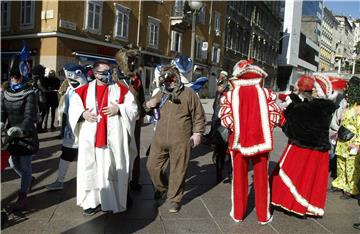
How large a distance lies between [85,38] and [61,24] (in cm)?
184

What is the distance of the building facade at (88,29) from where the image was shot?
22078mm

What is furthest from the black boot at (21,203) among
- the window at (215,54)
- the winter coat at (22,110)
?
the window at (215,54)

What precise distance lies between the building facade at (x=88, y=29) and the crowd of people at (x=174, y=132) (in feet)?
42.4

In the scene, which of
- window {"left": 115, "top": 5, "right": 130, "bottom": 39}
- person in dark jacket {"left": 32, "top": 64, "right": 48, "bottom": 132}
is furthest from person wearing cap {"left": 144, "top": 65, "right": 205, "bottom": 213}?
window {"left": 115, "top": 5, "right": 130, "bottom": 39}

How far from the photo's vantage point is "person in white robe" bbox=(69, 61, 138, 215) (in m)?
4.80

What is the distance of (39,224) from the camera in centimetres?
462

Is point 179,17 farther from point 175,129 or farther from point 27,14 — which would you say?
point 175,129

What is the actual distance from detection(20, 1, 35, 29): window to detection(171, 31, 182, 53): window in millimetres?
12007

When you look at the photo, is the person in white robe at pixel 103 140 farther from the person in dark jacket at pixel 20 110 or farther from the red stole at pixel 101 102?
the person in dark jacket at pixel 20 110

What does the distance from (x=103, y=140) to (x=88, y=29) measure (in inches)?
789

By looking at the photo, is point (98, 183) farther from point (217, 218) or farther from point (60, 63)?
point (60, 63)

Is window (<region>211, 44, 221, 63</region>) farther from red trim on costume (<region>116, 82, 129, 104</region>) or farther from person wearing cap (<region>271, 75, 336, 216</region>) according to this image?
red trim on costume (<region>116, 82, 129, 104</region>)

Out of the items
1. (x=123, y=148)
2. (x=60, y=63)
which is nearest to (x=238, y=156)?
(x=123, y=148)

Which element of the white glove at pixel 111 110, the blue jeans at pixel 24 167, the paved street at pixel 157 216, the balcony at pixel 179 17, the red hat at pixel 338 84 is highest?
the balcony at pixel 179 17
